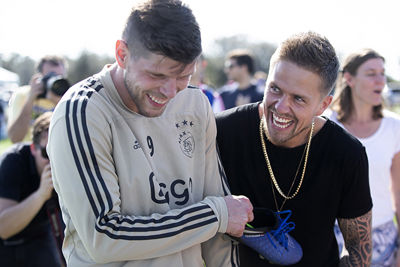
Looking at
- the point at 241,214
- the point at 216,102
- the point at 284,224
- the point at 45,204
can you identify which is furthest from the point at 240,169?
the point at 216,102

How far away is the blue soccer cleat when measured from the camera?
1908 millimetres

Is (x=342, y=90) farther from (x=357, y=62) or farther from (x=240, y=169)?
(x=240, y=169)

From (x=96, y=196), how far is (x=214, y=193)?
0.58 m

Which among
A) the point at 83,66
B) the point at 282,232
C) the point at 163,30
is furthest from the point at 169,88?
the point at 83,66

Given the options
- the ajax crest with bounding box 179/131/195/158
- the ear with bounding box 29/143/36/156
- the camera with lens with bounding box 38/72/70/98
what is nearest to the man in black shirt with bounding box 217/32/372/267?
the ajax crest with bounding box 179/131/195/158

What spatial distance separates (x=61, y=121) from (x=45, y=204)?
172cm

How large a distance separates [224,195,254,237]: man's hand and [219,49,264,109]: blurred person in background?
5.17 meters

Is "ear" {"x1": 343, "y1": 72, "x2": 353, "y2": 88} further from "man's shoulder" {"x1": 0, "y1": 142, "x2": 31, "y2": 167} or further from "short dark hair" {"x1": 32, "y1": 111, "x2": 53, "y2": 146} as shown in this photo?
"man's shoulder" {"x1": 0, "y1": 142, "x2": 31, "y2": 167}

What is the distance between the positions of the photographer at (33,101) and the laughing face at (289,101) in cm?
241

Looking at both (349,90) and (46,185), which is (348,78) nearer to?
(349,90)

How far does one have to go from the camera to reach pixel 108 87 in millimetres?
1629

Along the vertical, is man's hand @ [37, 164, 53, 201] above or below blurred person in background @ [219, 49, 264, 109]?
above

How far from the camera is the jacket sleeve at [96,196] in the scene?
57.2 inches

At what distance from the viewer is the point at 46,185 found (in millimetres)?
2764
